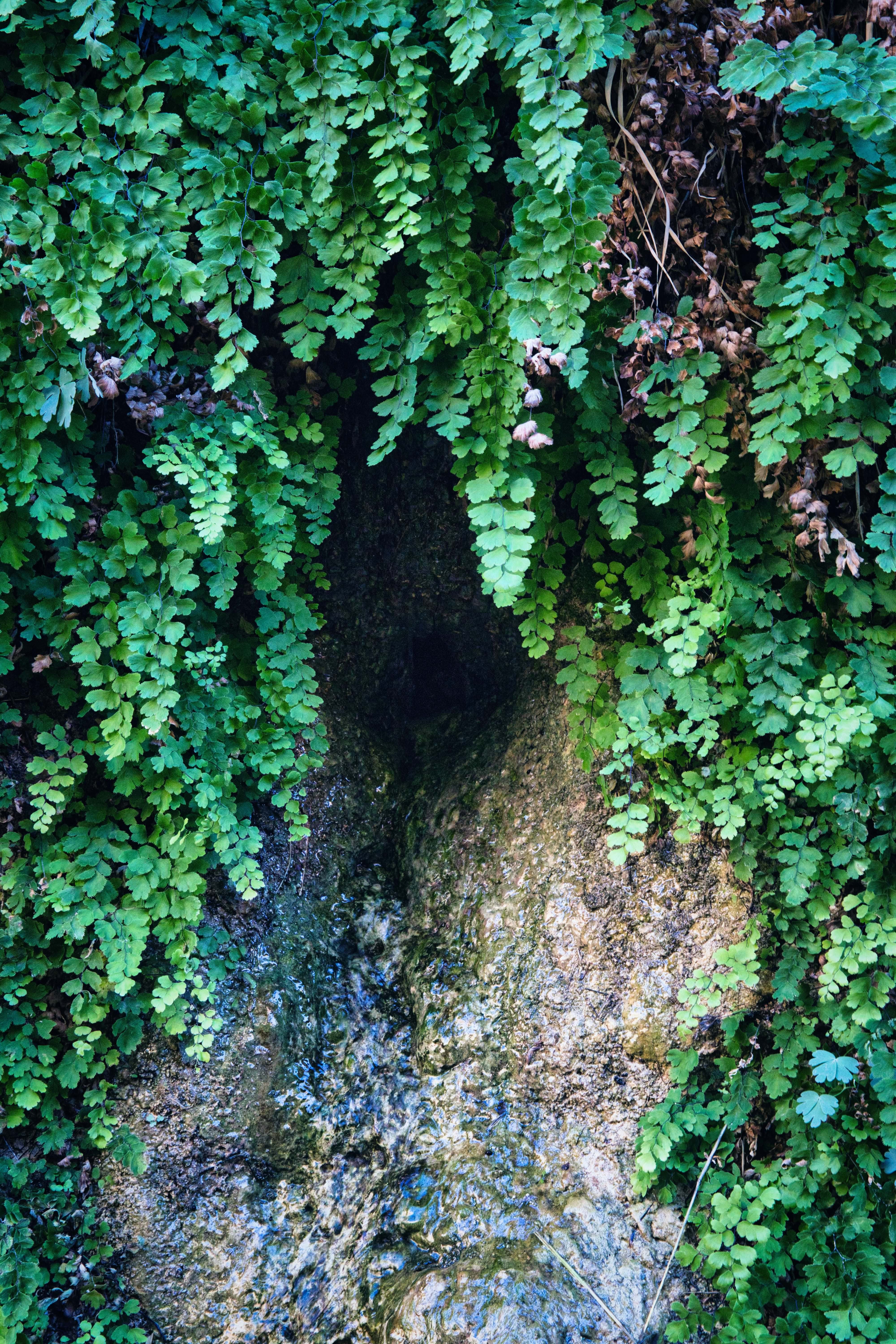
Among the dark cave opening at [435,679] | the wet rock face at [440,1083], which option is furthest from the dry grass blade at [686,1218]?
the dark cave opening at [435,679]

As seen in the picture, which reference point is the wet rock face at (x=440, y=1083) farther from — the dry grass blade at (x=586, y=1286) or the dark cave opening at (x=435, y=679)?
the dark cave opening at (x=435, y=679)

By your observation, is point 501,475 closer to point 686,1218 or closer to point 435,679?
point 435,679

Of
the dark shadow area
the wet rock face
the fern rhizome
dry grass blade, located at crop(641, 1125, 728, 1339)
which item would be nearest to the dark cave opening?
the dark shadow area

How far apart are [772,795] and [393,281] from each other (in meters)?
1.92

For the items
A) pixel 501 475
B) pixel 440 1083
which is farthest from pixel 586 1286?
pixel 501 475

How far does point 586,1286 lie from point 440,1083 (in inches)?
28.7

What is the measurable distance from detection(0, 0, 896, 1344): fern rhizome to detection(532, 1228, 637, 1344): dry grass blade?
0.17 meters

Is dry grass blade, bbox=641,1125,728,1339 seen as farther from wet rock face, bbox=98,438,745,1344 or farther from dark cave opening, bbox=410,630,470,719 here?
dark cave opening, bbox=410,630,470,719

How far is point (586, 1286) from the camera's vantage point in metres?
2.66

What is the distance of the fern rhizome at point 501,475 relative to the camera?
2379 mm

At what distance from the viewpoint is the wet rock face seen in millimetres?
2760

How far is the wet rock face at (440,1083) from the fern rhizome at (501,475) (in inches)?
6.7

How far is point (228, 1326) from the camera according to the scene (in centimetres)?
280

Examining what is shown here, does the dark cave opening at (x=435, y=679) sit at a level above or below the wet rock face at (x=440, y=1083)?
above
